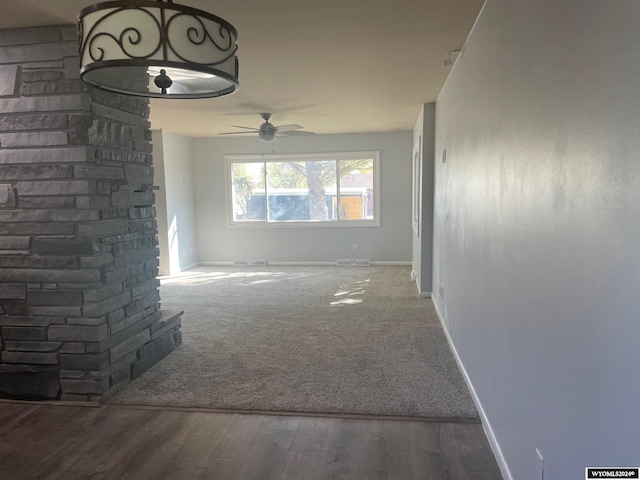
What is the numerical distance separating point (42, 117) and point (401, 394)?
2.89m

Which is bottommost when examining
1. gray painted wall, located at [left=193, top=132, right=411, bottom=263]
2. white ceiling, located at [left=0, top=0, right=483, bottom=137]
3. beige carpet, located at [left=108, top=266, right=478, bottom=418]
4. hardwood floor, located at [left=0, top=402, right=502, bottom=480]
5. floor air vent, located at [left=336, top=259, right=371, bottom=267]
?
hardwood floor, located at [left=0, top=402, right=502, bottom=480]

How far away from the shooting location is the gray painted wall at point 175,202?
6.98m

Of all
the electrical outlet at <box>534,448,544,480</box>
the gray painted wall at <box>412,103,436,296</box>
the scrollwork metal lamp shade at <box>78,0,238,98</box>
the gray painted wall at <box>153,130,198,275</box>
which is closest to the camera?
the scrollwork metal lamp shade at <box>78,0,238,98</box>

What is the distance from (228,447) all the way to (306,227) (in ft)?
18.9

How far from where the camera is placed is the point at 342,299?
17.6 ft

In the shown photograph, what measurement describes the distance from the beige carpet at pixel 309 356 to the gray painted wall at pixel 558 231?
2.04 ft

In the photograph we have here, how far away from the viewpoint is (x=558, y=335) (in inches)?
53.3

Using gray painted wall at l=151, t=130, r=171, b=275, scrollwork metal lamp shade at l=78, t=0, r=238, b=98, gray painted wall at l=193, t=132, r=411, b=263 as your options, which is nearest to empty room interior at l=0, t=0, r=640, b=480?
scrollwork metal lamp shade at l=78, t=0, r=238, b=98

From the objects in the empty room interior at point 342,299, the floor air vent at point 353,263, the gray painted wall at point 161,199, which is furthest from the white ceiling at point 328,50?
the floor air vent at point 353,263

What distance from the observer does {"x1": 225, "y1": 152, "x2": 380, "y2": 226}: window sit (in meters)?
7.71

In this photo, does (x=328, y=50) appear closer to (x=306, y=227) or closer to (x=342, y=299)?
(x=342, y=299)

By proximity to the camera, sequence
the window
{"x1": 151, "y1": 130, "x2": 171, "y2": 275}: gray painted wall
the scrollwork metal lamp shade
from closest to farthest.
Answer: the scrollwork metal lamp shade
{"x1": 151, "y1": 130, "x2": 171, "y2": 275}: gray painted wall
the window

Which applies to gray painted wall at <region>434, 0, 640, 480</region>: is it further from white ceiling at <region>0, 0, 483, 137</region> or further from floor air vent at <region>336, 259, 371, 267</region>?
floor air vent at <region>336, 259, 371, 267</region>

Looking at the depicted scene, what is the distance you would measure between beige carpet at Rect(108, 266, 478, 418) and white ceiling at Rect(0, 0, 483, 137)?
7.63ft
